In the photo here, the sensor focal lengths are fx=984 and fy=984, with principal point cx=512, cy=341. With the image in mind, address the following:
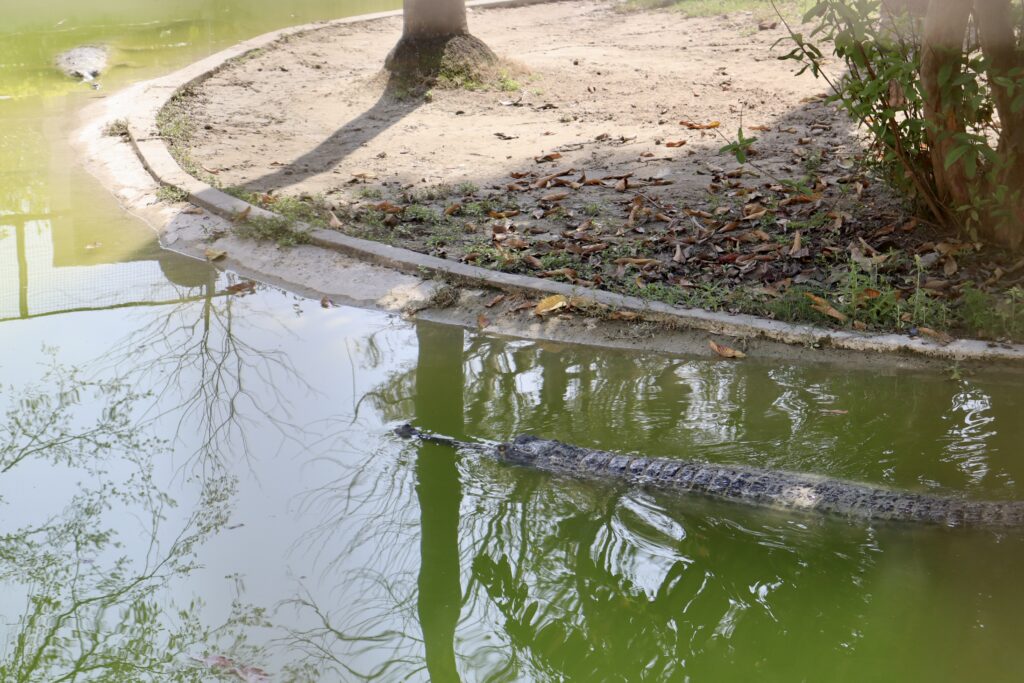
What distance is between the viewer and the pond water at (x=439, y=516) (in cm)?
365

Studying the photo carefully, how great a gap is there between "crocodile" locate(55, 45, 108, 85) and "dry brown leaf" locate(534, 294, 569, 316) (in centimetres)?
838

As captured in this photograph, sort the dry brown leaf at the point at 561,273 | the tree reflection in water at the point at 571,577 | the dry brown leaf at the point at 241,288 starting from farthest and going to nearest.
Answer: the dry brown leaf at the point at 241,288, the dry brown leaf at the point at 561,273, the tree reflection in water at the point at 571,577

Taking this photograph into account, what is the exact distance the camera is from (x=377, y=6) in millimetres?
16391

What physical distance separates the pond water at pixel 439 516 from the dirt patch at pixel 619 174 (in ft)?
2.71

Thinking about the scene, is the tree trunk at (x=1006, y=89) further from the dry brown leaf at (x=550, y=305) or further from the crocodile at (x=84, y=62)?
the crocodile at (x=84, y=62)

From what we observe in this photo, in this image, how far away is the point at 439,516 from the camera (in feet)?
14.4

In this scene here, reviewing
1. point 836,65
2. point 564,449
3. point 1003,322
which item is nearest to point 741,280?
point 1003,322

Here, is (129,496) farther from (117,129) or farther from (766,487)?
(117,129)

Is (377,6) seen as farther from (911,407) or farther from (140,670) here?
(140,670)

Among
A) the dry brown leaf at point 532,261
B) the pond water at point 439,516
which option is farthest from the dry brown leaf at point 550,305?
the dry brown leaf at point 532,261

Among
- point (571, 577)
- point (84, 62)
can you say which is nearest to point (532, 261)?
point (571, 577)

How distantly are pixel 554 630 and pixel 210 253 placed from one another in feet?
14.7

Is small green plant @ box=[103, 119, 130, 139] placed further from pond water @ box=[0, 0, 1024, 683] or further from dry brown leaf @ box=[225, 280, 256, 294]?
dry brown leaf @ box=[225, 280, 256, 294]

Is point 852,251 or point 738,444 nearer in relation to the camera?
point 738,444
